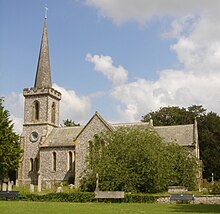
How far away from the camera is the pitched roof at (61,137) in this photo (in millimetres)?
56344

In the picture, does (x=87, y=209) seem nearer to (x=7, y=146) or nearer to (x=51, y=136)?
(x=7, y=146)

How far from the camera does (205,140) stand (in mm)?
65125

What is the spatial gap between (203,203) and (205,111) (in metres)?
47.1

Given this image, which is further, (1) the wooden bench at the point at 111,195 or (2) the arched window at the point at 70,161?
(2) the arched window at the point at 70,161

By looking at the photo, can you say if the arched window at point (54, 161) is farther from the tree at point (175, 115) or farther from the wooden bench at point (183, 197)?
the wooden bench at point (183, 197)

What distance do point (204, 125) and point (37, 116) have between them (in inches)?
1126

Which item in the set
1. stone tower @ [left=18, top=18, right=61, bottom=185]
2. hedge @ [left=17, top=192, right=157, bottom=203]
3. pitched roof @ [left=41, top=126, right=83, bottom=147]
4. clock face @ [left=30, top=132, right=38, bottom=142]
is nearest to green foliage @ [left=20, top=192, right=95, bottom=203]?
hedge @ [left=17, top=192, right=157, bottom=203]

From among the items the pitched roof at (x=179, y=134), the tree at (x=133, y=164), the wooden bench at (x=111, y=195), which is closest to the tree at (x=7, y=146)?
the tree at (x=133, y=164)

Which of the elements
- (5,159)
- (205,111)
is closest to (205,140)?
(205,111)

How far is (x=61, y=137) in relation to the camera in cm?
5794

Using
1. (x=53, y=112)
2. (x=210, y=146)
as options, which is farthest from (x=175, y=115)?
(x=53, y=112)

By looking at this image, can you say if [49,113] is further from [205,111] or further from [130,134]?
[205,111]

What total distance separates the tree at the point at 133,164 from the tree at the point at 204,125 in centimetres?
2161

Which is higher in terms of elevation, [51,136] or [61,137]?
[51,136]
